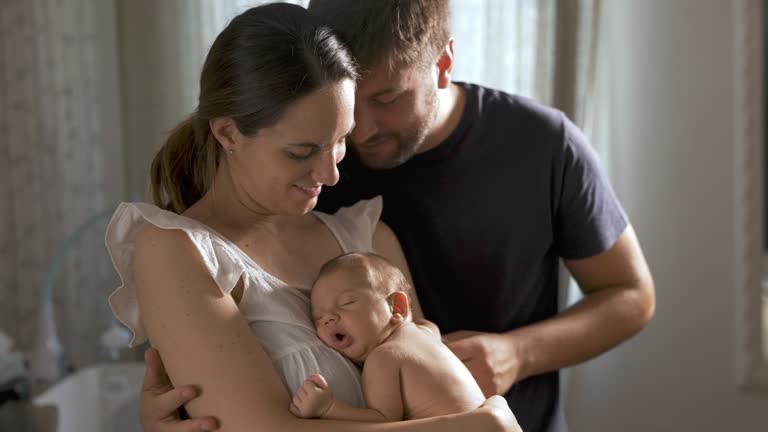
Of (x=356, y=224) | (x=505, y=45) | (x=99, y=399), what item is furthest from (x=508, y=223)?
(x=99, y=399)

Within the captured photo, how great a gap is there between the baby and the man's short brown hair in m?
0.39

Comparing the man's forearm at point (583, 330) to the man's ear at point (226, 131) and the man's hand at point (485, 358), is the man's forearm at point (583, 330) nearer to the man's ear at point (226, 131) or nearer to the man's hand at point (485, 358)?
the man's hand at point (485, 358)

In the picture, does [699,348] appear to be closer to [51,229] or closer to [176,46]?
[176,46]

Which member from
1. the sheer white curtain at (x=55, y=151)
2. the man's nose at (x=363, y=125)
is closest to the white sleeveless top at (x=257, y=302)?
the man's nose at (x=363, y=125)

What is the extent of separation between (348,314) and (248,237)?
0.23 m

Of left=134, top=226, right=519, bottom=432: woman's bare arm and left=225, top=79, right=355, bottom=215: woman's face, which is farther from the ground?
left=225, top=79, right=355, bottom=215: woman's face

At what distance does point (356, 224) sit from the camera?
1.74 metres

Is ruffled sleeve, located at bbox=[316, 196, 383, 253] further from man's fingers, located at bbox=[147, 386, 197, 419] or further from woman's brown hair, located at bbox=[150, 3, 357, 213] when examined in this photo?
man's fingers, located at bbox=[147, 386, 197, 419]

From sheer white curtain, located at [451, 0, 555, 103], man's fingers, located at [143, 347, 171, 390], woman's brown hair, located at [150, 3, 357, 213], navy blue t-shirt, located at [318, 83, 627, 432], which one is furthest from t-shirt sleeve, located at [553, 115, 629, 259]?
sheer white curtain, located at [451, 0, 555, 103]

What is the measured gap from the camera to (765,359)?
3.08m

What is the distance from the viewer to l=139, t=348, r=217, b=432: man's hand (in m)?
1.35

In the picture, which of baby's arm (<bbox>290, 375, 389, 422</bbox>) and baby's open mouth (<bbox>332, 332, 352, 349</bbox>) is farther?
baby's open mouth (<bbox>332, 332, 352, 349</bbox>)

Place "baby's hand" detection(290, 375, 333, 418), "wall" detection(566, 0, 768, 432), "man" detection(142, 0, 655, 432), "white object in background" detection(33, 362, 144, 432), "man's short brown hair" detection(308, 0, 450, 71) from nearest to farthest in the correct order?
"baby's hand" detection(290, 375, 333, 418) → "man's short brown hair" detection(308, 0, 450, 71) → "man" detection(142, 0, 655, 432) → "white object in background" detection(33, 362, 144, 432) → "wall" detection(566, 0, 768, 432)

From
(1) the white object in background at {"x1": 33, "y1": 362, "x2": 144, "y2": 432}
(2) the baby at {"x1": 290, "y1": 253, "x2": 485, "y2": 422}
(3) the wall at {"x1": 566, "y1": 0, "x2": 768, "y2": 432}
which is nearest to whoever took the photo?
(2) the baby at {"x1": 290, "y1": 253, "x2": 485, "y2": 422}
